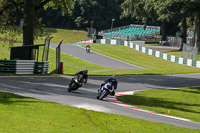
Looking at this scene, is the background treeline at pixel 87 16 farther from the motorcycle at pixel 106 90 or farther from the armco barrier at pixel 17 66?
the motorcycle at pixel 106 90

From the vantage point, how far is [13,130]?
9750mm

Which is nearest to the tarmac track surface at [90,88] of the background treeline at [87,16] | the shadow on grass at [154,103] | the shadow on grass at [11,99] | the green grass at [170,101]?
the shadow on grass at [11,99]

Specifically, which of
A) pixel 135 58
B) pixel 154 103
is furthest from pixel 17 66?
pixel 135 58

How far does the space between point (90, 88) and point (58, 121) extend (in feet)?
39.5

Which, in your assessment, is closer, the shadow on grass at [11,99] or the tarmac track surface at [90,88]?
the shadow on grass at [11,99]

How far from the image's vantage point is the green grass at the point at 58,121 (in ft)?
34.7

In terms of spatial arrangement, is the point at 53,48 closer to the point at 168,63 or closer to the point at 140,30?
the point at 168,63

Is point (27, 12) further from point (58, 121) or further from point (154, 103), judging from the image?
point (58, 121)

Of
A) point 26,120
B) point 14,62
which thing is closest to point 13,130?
point 26,120

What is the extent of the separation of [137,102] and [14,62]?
11.0 meters

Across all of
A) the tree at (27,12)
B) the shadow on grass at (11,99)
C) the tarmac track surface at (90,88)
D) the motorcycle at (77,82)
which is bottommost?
the tarmac track surface at (90,88)

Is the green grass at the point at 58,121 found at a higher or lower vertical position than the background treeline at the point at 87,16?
lower

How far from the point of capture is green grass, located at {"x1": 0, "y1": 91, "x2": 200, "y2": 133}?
10574 millimetres

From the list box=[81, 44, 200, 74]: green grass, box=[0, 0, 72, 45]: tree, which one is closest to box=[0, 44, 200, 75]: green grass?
box=[81, 44, 200, 74]: green grass
